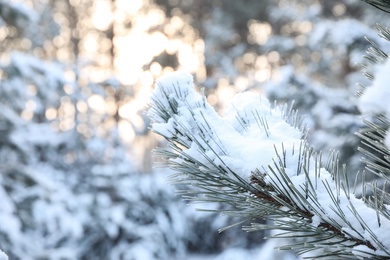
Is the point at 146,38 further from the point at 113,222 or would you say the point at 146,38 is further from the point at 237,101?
the point at 237,101

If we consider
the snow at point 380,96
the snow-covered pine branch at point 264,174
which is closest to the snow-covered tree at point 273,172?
the snow-covered pine branch at point 264,174

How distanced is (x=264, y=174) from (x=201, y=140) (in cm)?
17

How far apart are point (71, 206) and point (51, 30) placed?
6.95 meters

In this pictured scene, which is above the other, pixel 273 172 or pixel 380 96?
pixel 380 96

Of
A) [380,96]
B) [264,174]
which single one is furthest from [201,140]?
[380,96]

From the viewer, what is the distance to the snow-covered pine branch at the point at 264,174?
2.88ft

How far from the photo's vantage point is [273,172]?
86 centimetres

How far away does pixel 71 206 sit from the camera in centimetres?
476

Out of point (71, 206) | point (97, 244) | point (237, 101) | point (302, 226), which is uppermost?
point (237, 101)

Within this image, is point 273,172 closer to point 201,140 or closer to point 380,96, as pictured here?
point 201,140

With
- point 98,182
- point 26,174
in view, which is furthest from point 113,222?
point 26,174

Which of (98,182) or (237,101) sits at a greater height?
(237,101)

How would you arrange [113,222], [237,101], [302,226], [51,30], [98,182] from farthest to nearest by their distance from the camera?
[51,30]
[98,182]
[113,222]
[237,101]
[302,226]

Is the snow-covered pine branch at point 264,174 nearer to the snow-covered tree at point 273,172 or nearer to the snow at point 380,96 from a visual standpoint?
the snow-covered tree at point 273,172
